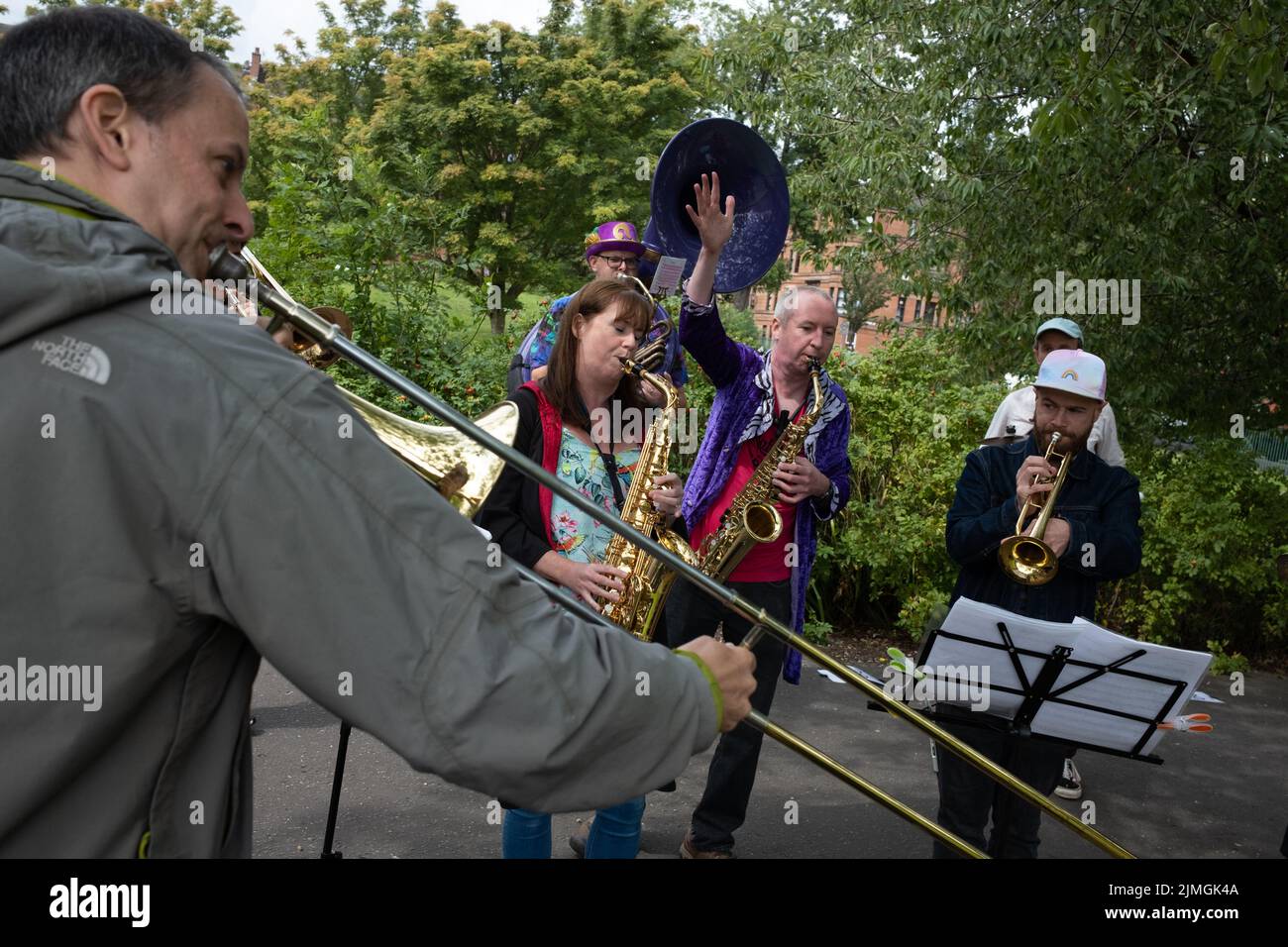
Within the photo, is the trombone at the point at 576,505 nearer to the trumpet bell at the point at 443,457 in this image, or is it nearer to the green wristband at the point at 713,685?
the green wristband at the point at 713,685

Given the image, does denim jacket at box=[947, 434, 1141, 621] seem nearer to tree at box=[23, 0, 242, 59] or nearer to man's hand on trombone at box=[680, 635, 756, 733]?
man's hand on trombone at box=[680, 635, 756, 733]

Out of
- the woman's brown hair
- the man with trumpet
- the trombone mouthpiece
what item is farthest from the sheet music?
the trombone mouthpiece

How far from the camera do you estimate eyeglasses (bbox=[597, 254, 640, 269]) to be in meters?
5.70

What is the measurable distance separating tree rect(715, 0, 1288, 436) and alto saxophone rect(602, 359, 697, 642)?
2.79m

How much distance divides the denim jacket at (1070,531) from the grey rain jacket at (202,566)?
2824 mm

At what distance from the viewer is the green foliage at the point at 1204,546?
7.49 metres

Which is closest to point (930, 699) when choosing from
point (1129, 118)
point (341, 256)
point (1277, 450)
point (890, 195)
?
point (1129, 118)

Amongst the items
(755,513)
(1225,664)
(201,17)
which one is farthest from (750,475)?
(201,17)

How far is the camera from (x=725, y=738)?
168 inches

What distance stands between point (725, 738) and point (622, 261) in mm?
2813

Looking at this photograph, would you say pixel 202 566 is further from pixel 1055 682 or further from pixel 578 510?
pixel 1055 682

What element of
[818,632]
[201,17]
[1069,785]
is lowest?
[1069,785]

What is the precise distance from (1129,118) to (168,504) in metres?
7.01

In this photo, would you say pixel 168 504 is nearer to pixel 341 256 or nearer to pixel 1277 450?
pixel 341 256
